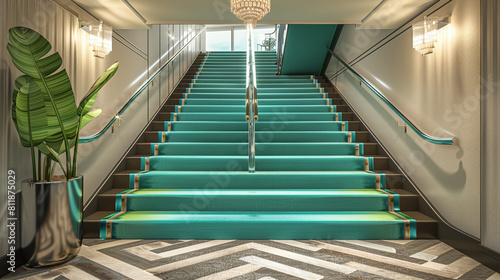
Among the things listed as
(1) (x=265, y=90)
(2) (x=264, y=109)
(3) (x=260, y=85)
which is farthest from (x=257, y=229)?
(3) (x=260, y=85)

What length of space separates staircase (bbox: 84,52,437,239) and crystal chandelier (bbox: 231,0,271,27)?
1650 millimetres

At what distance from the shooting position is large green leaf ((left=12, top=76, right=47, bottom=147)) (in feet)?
6.37

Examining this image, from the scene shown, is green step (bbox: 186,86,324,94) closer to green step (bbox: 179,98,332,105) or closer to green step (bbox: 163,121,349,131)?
green step (bbox: 179,98,332,105)

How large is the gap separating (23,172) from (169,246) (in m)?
1.19

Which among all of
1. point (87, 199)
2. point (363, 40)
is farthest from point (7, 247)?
point (363, 40)

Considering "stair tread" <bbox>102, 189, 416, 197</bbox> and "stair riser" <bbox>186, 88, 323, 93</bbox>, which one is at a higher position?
"stair riser" <bbox>186, 88, 323, 93</bbox>

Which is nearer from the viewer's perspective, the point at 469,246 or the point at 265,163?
the point at 469,246

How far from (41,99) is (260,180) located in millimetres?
2118

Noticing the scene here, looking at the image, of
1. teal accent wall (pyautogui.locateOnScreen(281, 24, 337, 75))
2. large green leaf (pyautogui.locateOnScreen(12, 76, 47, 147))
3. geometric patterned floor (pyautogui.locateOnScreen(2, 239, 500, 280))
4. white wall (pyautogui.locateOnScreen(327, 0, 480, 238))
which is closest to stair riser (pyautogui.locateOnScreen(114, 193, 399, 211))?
geometric patterned floor (pyautogui.locateOnScreen(2, 239, 500, 280))

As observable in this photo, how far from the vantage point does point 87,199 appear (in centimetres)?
299

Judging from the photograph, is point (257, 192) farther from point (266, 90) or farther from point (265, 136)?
point (266, 90)

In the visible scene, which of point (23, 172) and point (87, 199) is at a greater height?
Answer: point (23, 172)

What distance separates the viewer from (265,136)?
438 centimetres

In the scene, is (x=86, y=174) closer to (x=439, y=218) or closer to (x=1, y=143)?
(x=1, y=143)
